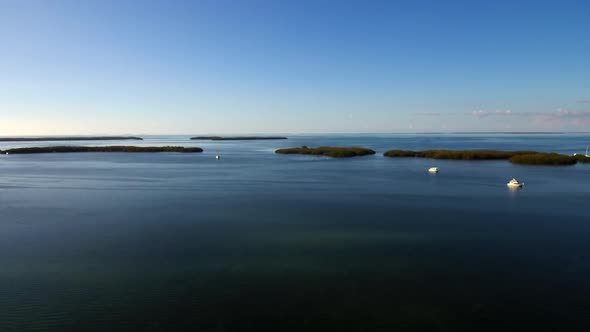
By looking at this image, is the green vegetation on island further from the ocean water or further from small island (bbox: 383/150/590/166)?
the ocean water

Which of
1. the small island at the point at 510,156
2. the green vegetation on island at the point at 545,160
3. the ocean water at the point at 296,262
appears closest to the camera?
the ocean water at the point at 296,262

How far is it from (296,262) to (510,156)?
2618 inches

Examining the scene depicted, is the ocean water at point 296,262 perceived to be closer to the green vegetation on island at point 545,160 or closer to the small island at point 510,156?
the green vegetation on island at point 545,160

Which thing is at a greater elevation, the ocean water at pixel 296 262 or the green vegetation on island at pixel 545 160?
the green vegetation on island at pixel 545 160

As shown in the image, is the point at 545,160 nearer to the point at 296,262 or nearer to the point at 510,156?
the point at 510,156

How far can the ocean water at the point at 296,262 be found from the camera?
11.9 m

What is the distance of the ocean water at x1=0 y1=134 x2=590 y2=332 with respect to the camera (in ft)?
38.9

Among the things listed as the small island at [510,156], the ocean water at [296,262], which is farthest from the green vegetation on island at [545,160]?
the ocean water at [296,262]

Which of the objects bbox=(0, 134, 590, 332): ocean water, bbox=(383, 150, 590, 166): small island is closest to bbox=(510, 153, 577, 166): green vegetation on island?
bbox=(383, 150, 590, 166): small island

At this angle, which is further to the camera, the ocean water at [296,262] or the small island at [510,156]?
the small island at [510,156]

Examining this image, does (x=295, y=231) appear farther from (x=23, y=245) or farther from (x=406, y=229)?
(x=23, y=245)

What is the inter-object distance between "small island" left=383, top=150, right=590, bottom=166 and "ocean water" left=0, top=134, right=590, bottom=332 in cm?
3026

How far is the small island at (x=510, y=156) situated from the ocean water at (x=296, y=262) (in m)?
30.3

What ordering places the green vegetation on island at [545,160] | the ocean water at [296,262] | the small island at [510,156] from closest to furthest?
the ocean water at [296,262] < the green vegetation on island at [545,160] < the small island at [510,156]
